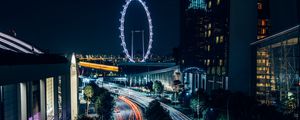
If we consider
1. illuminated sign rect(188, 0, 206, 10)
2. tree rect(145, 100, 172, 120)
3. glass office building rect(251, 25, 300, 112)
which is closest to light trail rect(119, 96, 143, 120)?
tree rect(145, 100, 172, 120)

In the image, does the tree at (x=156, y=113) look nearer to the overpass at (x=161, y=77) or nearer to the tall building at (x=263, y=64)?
the tall building at (x=263, y=64)

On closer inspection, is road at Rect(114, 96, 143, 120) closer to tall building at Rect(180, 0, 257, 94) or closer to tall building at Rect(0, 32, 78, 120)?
tall building at Rect(0, 32, 78, 120)

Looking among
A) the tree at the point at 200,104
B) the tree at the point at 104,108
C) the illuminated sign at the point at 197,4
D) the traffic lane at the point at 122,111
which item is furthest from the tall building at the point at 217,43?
the tree at the point at 104,108

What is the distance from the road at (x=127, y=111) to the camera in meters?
49.8

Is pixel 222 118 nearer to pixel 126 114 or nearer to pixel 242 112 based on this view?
pixel 242 112

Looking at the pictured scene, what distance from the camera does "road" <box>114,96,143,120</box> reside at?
4975 centimetres

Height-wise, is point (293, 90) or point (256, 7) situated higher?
point (256, 7)

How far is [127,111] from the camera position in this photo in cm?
5584

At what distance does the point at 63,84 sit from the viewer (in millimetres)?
38281

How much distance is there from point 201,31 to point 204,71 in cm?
1200

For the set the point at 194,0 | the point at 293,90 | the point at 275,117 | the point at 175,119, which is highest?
the point at 194,0

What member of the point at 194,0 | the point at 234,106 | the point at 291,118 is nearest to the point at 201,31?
the point at 194,0

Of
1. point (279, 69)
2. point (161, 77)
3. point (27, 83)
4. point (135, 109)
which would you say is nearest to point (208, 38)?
point (135, 109)

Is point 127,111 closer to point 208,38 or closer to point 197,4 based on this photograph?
point 208,38
